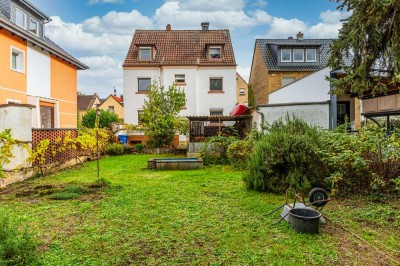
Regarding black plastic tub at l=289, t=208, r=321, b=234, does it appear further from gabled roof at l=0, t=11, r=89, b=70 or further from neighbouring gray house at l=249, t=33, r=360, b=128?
gabled roof at l=0, t=11, r=89, b=70

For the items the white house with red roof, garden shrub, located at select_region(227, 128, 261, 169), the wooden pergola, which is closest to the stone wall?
garden shrub, located at select_region(227, 128, 261, 169)

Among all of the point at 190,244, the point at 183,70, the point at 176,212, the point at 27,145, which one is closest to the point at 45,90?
the point at 27,145

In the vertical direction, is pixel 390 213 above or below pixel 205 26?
below

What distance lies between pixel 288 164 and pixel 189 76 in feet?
64.2

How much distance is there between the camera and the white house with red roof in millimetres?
24922

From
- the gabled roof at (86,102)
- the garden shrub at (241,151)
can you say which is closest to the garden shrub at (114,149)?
the garden shrub at (241,151)

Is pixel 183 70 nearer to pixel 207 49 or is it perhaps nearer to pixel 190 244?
pixel 207 49

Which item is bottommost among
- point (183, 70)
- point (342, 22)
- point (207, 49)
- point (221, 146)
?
point (221, 146)

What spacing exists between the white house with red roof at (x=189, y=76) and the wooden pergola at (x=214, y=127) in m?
8.87

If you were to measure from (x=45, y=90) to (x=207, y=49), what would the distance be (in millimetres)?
14421

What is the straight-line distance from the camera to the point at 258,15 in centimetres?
1644

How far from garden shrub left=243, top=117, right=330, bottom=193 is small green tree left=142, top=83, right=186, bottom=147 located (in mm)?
11131

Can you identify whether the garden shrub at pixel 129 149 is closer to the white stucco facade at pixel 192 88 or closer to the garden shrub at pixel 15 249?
the white stucco facade at pixel 192 88

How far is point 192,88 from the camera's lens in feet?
81.8
